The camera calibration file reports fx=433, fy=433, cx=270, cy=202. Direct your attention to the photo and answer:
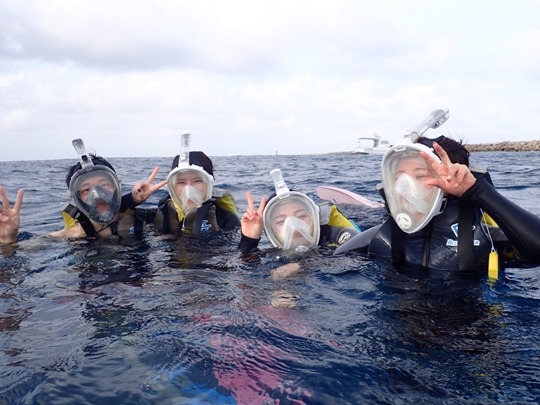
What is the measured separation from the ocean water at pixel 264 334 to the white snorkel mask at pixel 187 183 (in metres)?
1.32

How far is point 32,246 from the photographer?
4.92 meters

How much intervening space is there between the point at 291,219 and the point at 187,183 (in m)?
1.71

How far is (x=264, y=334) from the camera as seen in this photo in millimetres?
2426

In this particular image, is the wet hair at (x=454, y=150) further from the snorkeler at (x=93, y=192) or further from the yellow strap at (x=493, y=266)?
the snorkeler at (x=93, y=192)

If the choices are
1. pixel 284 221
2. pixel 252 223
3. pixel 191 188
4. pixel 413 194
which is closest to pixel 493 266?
pixel 413 194

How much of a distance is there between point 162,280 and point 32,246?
228 centimetres

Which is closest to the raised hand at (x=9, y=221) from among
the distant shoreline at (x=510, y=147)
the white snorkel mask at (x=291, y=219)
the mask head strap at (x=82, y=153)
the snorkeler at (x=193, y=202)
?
the mask head strap at (x=82, y=153)

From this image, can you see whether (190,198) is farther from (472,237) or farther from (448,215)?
(472,237)

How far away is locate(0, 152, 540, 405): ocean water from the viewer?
190 centimetres

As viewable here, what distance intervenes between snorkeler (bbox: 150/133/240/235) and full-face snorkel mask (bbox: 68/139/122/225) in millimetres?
654

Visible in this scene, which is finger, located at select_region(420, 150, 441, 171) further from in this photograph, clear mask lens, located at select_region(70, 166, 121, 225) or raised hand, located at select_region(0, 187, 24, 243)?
raised hand, located at select_region(0, 187, 24, 243)

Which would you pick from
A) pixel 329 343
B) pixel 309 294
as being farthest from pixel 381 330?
pixel 309 294

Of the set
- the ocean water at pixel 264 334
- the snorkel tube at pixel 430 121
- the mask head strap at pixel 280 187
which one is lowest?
the ocean water at pixel 264 334

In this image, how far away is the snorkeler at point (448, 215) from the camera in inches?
113
